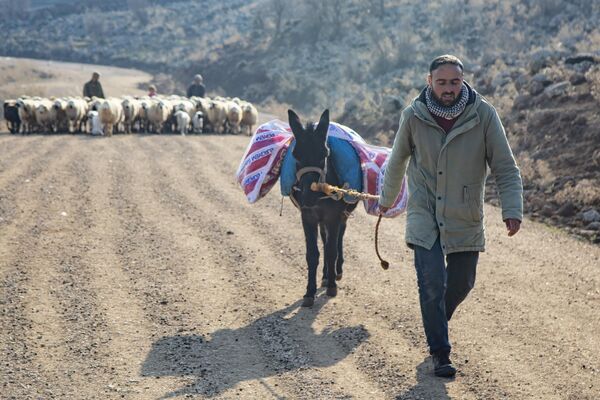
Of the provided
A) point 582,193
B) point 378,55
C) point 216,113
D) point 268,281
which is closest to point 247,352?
point 268,281

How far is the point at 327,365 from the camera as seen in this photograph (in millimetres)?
6426

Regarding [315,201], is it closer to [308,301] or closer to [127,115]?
[308,301]

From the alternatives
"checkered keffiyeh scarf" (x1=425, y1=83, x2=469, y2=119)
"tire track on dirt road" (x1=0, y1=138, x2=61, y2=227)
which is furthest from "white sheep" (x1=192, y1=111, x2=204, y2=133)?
"checkered keffiyeh scarf" (x1=425, y1=83, x2=469, y2=119)

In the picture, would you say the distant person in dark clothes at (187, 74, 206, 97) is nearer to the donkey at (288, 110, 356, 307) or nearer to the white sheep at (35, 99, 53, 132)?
the white sheep at (35, 99, 53, 132)

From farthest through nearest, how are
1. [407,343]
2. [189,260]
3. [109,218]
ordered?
[109,218]
[189,260]
[407,343]

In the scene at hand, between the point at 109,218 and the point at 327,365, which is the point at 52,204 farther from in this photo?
the point at 327,365

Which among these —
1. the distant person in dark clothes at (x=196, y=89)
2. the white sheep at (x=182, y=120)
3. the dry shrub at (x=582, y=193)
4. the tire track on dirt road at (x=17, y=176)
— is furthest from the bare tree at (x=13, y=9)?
the dry shrub at (x=582, y=193)

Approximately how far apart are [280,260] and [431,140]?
13.4 ft

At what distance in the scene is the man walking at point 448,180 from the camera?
5809mm

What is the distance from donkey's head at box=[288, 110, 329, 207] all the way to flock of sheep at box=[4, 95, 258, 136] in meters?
16.0

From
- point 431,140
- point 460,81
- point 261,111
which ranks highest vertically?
point 460,81

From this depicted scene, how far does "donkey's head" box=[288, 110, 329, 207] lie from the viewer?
7.65 meters

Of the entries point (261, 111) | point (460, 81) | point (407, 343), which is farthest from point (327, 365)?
point (261, 111)

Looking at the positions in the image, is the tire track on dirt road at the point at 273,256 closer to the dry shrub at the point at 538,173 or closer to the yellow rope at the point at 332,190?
the yellow rope at the point at 332,190
